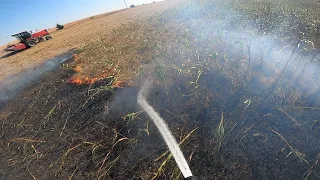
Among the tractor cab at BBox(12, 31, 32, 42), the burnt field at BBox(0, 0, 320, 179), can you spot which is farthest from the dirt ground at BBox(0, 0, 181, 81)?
the burnt field at BBox(0, 0, 320, 179)

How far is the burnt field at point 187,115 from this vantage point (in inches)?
166

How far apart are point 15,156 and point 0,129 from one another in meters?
1.82

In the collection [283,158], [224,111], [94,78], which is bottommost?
[283,158]

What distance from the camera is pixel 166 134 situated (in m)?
4.88

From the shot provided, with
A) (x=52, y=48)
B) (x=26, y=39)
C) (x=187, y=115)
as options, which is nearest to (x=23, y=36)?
(x=26, y=39)

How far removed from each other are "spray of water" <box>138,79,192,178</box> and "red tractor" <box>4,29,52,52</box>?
58.4 feet

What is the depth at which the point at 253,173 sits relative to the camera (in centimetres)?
389

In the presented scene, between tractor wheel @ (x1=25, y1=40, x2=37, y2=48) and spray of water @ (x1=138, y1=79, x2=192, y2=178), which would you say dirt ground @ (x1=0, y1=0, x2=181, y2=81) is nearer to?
tractor wheel @ (x1=25, y1=40, x2=37, y2=48)

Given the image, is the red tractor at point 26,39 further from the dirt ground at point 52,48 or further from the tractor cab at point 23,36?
the dirt ground at point 52,48

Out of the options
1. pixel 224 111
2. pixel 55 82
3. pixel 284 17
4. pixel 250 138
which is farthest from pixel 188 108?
pixel 284 17

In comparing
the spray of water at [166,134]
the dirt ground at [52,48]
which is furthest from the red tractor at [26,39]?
the spray of water at [166,134]

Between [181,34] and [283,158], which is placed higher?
[181,34]

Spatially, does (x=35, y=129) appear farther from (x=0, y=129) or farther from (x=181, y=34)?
(x=181, y=34)

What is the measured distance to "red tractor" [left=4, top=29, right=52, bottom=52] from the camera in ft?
63.9
